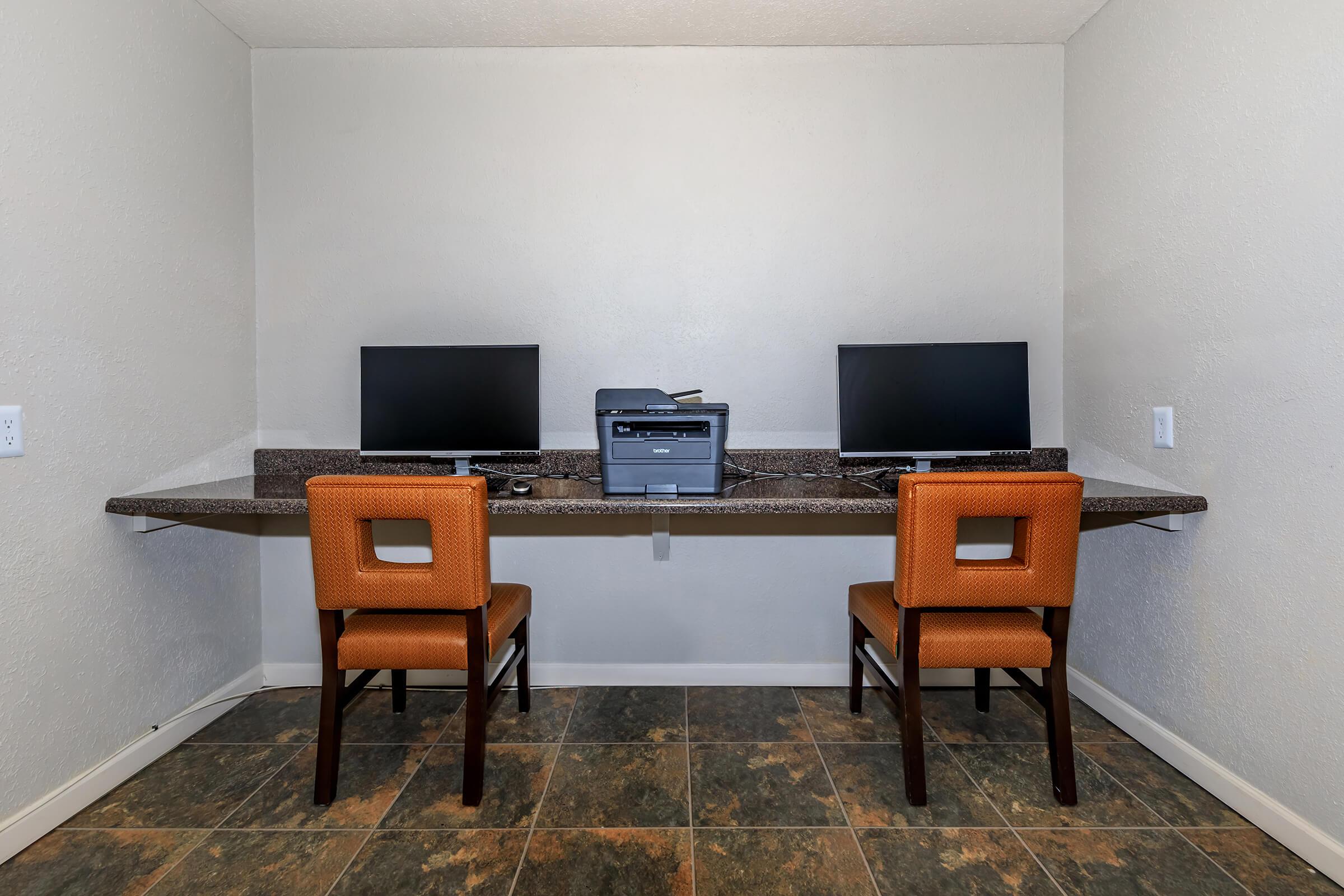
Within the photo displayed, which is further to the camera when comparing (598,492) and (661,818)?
(598,492)

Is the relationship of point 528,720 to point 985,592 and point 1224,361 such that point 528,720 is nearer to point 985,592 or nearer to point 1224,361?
point 985,592

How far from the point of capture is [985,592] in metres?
1.50

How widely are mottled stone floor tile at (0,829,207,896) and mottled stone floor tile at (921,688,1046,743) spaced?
224 cm

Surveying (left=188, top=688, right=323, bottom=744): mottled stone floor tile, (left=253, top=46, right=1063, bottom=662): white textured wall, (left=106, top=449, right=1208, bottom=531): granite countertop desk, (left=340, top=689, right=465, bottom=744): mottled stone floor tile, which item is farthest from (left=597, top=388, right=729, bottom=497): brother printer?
(left=188, top=688, right=323, bottom=744): mottled stone floor tile

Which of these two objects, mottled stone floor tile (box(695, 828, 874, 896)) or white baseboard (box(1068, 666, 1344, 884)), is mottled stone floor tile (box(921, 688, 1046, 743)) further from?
mottled stone floor tile (box(695, 828, 874, 896))

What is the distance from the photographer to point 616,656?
7.55 ft

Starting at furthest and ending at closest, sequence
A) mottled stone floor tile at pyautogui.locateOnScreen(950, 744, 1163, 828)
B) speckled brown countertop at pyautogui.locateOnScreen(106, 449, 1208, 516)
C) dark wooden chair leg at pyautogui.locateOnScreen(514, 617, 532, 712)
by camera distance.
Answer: dark wooden chair leg at pyautogui.locateOnScreen(514, 617, 532, 712) < speckled brown countertop at pyautogui.locateOnScreen(106, 449, 1208, 516) < mottled stone floor tile at pyautogui.locateOnScreen(950, 744, 1163, 828)

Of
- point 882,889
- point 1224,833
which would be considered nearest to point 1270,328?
point 1224,833

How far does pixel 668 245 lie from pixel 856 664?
1.73 metres

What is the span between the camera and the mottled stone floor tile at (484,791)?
5.01 feet

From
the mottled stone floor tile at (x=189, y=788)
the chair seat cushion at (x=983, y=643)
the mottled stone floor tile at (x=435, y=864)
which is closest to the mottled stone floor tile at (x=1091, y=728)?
the chair seat cushion at (x=983, y=643)

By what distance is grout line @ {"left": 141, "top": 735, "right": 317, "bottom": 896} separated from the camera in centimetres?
137

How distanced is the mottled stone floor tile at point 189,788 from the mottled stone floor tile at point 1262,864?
2.57m

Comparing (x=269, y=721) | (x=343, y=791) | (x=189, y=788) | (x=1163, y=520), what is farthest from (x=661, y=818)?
(x=1163, y=520)
